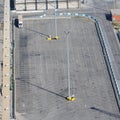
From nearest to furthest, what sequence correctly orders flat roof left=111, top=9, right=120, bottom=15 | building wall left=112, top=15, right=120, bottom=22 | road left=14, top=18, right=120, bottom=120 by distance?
road left=14, top=18, right=120, bottom=120
building wall left=112, top=15, right=120, bottom=22
flat roof left=111, top=9, right=120, bottom=15

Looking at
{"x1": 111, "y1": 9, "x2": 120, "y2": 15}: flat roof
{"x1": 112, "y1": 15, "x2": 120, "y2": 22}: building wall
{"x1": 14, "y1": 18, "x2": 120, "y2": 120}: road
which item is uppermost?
{"x1": 111, "y1": 9, "x2": 120, "y2": 15}: flat roof

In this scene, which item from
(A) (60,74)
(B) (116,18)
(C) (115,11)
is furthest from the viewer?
(C) (115,11)

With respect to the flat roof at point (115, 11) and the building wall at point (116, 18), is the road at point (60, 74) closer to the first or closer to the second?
the building wall at point (116, 18)

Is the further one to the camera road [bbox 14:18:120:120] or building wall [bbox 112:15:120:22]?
building wall [bbox 112:15:120:22]

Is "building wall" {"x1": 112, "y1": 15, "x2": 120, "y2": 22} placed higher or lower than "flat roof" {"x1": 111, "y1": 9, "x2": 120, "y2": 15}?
lower

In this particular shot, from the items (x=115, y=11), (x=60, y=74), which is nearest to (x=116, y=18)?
(x=115, y=11)

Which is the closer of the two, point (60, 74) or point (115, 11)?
point (60, 74)

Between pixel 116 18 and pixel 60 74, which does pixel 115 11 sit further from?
pixel 60 74

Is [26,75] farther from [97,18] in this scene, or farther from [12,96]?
[97,18]

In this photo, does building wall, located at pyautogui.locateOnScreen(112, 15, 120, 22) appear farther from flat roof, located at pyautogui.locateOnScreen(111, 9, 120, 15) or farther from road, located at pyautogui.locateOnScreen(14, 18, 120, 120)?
road, located at pyautogui.locateOnScreen(14, 18, 120, 120)

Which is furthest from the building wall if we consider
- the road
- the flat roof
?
the road
